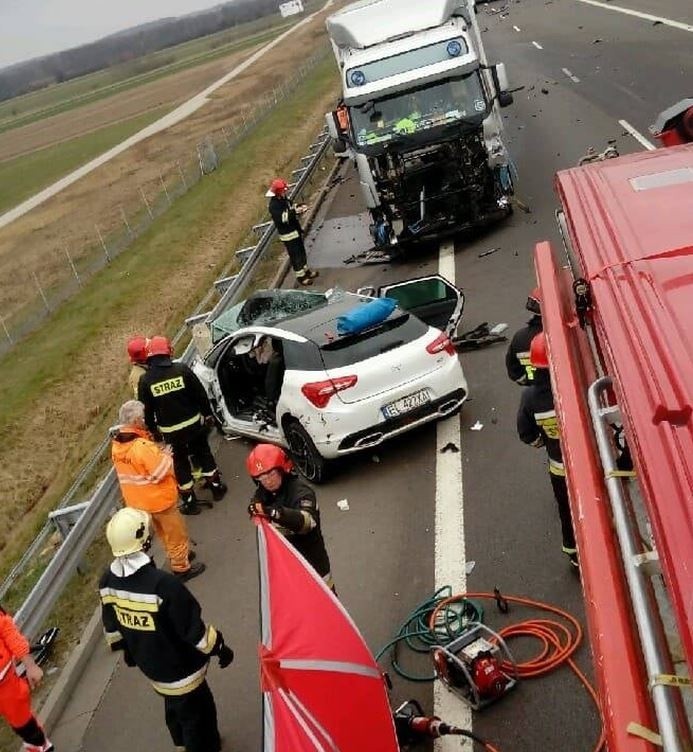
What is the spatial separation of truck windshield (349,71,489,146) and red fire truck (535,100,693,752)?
Result: 380 inches

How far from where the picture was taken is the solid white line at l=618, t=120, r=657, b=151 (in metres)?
17.3

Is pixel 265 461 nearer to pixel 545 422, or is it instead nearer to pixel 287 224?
pixel 545 422

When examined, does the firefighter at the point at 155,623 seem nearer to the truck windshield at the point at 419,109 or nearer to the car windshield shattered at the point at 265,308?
the car windshield shattered at the point at 265,308

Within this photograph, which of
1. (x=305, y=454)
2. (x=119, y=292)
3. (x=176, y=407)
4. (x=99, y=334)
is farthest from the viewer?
(x=119, y=292)

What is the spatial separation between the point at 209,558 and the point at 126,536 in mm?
3372

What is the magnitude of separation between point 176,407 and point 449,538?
2.94 metres

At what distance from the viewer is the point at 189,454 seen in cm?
950

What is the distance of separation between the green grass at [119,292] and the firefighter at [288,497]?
11694mm

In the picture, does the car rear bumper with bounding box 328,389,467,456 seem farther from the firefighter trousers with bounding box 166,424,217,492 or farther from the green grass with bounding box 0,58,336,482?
the green grass with bounding box 0,58,336,482

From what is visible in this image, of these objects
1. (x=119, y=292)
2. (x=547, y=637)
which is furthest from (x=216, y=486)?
(x=119, y=292)

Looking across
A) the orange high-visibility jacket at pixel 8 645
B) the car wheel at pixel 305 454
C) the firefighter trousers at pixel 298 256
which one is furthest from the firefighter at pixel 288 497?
the firefighter trousers at pixel 298 256

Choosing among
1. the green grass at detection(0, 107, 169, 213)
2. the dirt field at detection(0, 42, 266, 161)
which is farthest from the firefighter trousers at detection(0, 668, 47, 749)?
the dirt field at detection(0, 42, 266, 161)

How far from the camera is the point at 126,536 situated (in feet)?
17.1

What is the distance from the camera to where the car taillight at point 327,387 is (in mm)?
8664
